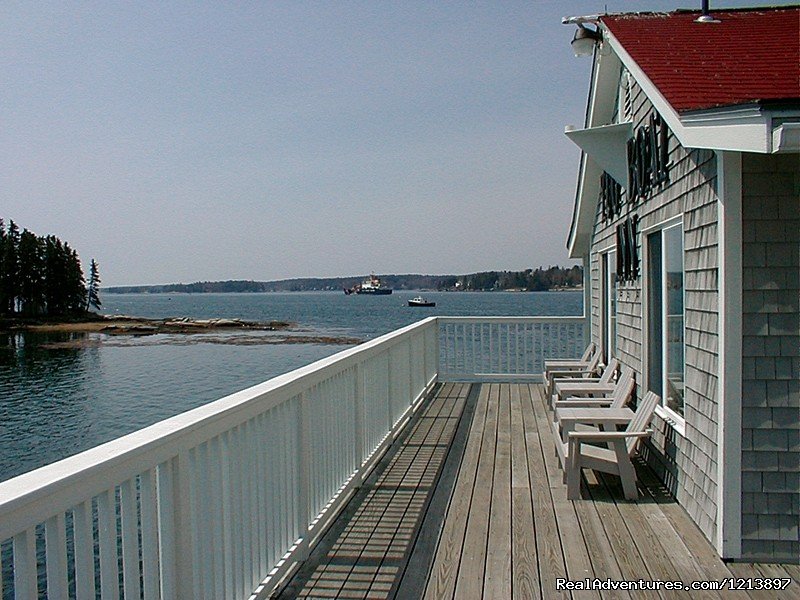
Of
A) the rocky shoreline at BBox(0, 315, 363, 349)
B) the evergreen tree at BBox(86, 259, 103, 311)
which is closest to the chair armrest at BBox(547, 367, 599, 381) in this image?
the rocky shoreline at BBox(0, 315, 363, 349)

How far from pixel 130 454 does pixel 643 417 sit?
3.71m

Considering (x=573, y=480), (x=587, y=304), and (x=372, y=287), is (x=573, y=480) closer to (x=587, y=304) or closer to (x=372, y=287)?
(x=587, y=304)

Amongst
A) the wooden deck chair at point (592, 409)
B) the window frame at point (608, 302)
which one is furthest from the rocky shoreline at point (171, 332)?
the wooden deck chair at point (592, 409)

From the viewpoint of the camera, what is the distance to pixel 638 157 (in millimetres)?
5504

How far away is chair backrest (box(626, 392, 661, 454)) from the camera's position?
456 centimetres

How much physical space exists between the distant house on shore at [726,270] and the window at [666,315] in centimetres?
1

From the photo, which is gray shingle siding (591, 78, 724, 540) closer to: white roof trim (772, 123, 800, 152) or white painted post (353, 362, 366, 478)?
white roof trim (772, 123, 800, 152)

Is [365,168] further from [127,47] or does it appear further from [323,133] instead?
[127,47]

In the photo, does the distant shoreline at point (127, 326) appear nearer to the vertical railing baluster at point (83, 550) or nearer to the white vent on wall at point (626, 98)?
the white vent on wall at point (626, 98)

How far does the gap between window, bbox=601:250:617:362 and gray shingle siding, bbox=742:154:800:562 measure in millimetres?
3759

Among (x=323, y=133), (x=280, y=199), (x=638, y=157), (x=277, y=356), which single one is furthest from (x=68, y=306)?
(x=638, y=157)

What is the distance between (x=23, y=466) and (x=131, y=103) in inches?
406

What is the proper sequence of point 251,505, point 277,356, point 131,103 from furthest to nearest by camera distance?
1. point 277,356
2. point 131,103
3. point 251,505

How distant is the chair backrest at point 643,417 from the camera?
4562 millimetres
